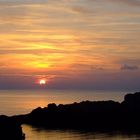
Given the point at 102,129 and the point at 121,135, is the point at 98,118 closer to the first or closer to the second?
the point at 102,129

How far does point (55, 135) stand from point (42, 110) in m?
40.4

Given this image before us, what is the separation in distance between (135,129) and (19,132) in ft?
141

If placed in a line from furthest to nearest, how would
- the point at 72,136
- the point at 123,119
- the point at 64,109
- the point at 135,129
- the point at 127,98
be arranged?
the point at 127,98
the point at 64,109
the point at 123,119
the point at 135,129
the point at 72,136

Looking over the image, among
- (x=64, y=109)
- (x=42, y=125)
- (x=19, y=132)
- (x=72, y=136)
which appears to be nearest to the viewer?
(x=19, y=132)

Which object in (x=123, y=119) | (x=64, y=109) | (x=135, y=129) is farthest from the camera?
(x=64, y=109)

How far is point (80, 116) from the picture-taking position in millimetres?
145250

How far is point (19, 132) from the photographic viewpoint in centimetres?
8862

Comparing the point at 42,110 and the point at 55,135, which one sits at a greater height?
the point at 42,110

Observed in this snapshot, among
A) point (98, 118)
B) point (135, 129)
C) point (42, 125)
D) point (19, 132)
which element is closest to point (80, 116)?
point (98, 118)

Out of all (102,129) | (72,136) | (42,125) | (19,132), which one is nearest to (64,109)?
(42,125)

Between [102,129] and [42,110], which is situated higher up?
[42,110]

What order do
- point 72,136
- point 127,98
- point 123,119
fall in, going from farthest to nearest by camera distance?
point 127,98 < point 123,119 < point 72,136

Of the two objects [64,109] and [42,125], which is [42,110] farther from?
[42,125]

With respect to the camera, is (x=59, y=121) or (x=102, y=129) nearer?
(x=102, y=129)
